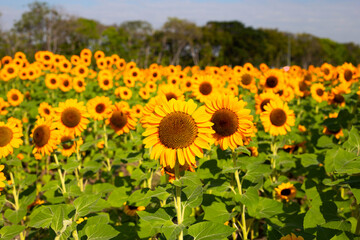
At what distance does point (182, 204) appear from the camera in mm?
2627

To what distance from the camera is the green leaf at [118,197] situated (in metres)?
3.75

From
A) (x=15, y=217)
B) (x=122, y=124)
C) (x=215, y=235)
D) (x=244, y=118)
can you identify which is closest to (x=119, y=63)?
(x=122, y=124)

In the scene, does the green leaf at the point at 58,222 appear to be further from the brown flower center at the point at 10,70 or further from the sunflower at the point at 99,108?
the brown flower center at the point at 10,70

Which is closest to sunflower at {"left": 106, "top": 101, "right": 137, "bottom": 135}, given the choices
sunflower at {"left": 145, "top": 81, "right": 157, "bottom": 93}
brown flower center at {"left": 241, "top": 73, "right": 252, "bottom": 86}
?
brown flower center at {"left": 241, "top": 73, "right": 252, "bottom": 86}

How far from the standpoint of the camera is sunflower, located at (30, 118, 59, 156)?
3849mm

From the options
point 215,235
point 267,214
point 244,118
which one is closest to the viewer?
point 215,235

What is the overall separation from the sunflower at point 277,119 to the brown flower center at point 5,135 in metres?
3.29

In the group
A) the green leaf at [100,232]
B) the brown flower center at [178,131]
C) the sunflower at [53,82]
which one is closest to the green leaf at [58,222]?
the green leaf at [100,232]

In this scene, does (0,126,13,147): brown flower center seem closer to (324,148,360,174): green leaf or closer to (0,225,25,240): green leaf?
(0,225,25,240): green leaf

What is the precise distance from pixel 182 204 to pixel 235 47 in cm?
7285

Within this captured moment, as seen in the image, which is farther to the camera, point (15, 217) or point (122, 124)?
point (122, 124)

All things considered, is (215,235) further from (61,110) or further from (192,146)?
(61,110)

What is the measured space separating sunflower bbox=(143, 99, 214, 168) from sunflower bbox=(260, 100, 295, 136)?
2.19 m

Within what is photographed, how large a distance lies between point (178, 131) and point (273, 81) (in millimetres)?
4351
